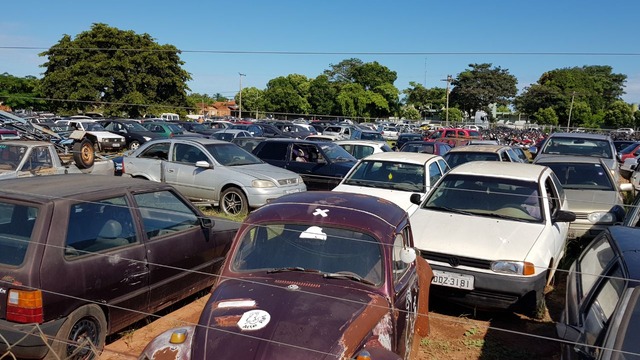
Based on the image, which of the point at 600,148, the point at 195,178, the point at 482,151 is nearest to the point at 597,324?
the point at 195,178

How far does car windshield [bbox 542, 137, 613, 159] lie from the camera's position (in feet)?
43.7

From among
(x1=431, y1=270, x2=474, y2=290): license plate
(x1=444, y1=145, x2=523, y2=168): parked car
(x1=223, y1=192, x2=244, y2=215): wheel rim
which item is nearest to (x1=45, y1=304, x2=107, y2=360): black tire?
(x1=431, y1=270, x2=474, y2=290): license plate

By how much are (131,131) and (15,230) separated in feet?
74.2

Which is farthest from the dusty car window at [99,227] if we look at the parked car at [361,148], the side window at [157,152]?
the parked car at [361,148]

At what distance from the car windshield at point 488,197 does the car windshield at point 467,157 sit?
5172mm

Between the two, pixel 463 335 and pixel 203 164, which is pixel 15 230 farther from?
pixel 203 164

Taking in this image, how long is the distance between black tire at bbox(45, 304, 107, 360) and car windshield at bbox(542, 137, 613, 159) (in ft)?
40.3

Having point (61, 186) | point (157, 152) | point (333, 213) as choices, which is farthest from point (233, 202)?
point (333, 213)

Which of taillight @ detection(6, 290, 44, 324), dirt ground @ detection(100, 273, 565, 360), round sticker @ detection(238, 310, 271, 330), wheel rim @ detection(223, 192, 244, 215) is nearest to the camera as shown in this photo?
round sticker @ detection(238, 310, 271, 330)

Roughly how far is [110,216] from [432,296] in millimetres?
3429

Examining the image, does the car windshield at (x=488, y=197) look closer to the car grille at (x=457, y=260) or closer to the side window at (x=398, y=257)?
the car grille at (x=457, y=260)

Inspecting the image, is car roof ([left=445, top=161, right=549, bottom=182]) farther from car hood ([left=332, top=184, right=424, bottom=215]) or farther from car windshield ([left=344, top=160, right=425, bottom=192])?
car windshield ([left=344, top=160, right=425, bottom=192])

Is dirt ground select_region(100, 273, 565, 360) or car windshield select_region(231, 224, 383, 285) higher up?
car windshield select_region(231, 224, 383, 285)

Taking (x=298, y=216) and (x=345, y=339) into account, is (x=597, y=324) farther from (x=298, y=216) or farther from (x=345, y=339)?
(x=298, y=216)
